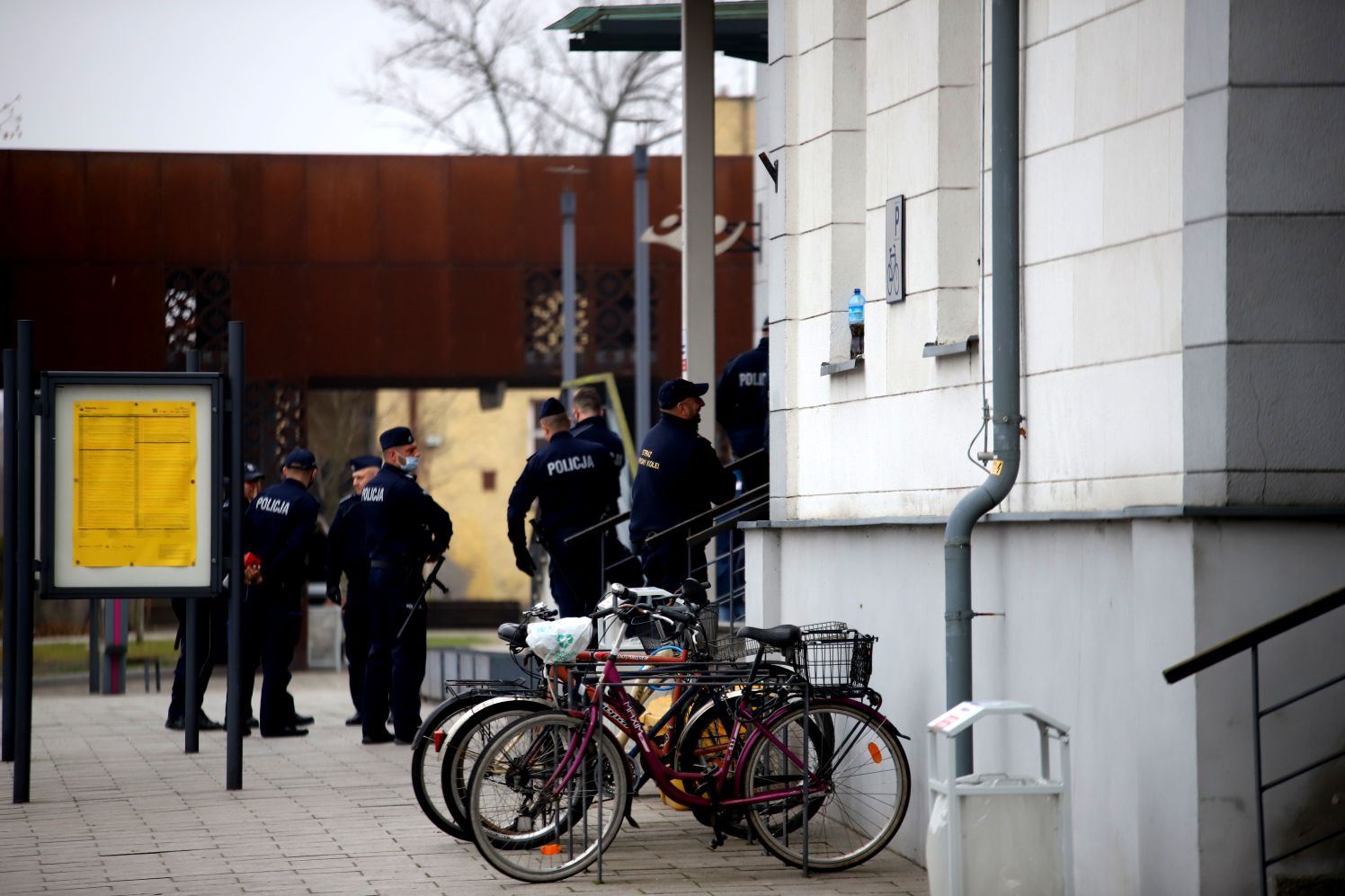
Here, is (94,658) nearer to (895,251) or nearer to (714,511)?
(714,511)

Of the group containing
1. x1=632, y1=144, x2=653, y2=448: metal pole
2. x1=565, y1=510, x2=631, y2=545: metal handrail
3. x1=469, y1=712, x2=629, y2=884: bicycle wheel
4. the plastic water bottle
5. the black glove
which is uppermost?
x1=632, y1=144, x2=653, y2=448: metal pole

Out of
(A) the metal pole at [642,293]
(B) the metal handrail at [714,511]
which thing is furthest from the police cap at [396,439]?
(A) the metal pole at [642,293]

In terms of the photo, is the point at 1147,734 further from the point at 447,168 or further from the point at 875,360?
the point at 447,168

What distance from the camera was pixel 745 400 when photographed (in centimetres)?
1384

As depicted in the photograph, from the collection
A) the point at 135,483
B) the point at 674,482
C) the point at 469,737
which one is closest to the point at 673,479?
the point at 674,482

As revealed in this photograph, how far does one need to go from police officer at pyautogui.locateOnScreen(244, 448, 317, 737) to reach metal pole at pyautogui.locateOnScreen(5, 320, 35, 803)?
3757mm

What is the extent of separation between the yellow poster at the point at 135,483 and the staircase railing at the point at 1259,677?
6453mm

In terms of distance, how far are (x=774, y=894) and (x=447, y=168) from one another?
18.3m

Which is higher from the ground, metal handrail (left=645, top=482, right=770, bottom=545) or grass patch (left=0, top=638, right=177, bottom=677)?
metal handrail (left=645, top=482, right=770, bottom=545)

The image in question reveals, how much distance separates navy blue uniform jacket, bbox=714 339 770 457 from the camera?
13.7 m

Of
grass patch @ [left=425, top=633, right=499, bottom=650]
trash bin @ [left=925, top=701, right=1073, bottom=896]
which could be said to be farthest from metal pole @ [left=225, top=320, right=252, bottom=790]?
grass patch @ [left=425, top=633, right=499, bottom=650]

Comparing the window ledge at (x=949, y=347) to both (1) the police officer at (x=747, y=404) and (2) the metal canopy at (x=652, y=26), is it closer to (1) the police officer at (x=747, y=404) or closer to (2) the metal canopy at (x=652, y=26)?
(1) the police officer at (x=747, y=404)

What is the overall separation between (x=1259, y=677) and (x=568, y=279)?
1922cm

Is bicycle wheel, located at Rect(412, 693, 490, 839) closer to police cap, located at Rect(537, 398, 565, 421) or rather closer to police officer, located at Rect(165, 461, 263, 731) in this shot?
police cap, located at Rect(537, 398, 565, 421)
